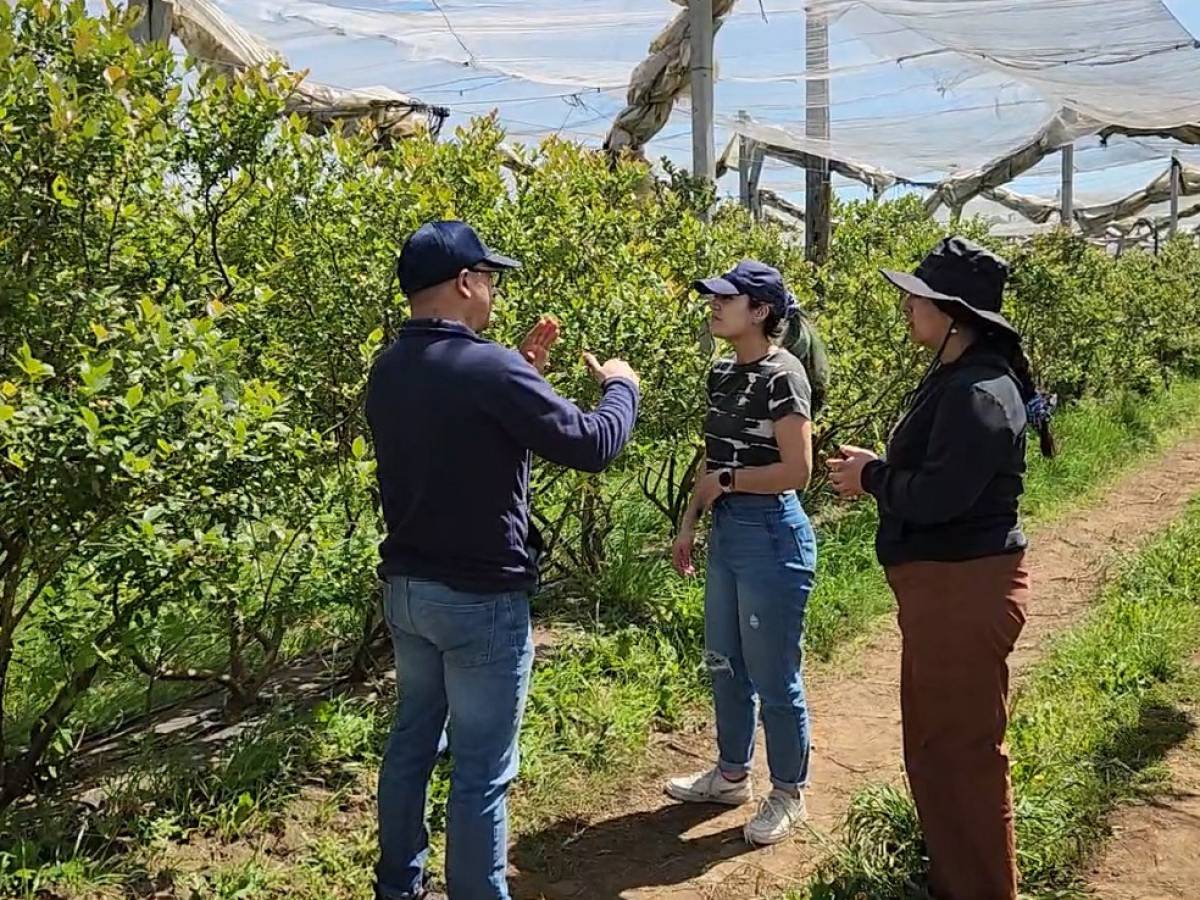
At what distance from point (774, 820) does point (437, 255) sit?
207 cm

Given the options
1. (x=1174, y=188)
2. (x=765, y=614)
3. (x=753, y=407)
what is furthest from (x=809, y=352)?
(x=1174, y=188)

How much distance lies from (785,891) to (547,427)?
1.68 m

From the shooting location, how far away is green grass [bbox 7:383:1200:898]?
3.25 metres

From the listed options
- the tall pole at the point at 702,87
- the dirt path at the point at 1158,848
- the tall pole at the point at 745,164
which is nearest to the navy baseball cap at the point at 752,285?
the dirt path at the point at 1158,848

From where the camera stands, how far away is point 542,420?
2541 mm

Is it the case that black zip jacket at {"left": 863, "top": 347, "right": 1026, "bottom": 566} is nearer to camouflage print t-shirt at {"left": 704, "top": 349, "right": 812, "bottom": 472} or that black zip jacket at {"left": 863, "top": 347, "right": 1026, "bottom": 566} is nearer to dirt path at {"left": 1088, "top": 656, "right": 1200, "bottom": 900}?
camouflage print t-shirt at {"left": 704, "top": 349, "right": 812, "bottom": 472}

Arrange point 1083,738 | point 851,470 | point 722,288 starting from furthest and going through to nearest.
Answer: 1. point 1083,738
2. point 722,288
3. point 851,470

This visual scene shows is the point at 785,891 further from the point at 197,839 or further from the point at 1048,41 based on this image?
the point at 1048,41

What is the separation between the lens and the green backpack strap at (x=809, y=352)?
392 cm

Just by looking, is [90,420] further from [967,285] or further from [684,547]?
[967,285]

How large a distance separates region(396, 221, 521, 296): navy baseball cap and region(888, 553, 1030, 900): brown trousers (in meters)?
1.33

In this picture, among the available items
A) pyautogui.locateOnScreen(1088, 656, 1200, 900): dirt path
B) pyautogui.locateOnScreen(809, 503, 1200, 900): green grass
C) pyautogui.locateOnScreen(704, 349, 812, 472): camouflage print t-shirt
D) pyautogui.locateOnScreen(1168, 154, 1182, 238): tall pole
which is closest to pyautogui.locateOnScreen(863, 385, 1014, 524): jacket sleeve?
pyautogui.locateOnScreen(704, 349, 812, 472): camouflage print t-shirt

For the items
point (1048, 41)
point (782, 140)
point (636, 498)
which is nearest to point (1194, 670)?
point (636, 498)

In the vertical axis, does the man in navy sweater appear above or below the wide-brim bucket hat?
below
